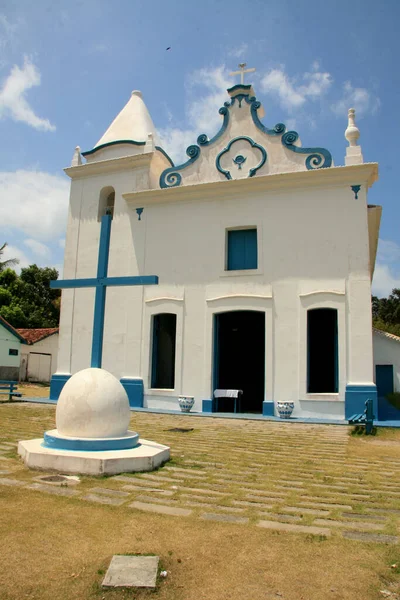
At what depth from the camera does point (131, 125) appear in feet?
54.3

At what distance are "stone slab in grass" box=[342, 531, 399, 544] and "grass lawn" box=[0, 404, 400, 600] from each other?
0.03 m

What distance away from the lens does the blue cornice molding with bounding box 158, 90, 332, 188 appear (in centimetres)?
1328

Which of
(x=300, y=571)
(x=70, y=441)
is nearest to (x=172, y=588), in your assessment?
(x=300, y=571)

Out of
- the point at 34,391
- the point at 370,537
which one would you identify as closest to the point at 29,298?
the point at 34,391

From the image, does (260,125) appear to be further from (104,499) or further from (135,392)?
(104,499)

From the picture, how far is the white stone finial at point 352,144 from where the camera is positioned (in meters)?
12.7

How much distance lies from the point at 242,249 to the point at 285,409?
4.50 m

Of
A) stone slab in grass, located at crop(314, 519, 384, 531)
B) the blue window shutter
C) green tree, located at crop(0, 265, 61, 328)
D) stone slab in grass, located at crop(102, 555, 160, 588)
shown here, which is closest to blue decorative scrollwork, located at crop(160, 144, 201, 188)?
the blue window shutter

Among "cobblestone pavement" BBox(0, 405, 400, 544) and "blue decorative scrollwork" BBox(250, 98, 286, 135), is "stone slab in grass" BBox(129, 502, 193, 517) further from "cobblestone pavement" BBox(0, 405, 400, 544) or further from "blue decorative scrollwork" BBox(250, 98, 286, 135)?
"blue decorative scrollwork" BBox(250, 98, 286, 135)

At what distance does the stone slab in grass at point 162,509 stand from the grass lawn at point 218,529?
0.06 m

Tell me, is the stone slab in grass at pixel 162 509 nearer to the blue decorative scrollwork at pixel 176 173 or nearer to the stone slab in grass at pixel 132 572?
the stone slab in grass at pixel 132 572

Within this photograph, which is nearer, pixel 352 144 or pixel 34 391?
pixel 352 144

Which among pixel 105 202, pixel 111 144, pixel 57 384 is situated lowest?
pixel 57 384

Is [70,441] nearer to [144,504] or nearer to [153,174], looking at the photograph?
[144,504]
